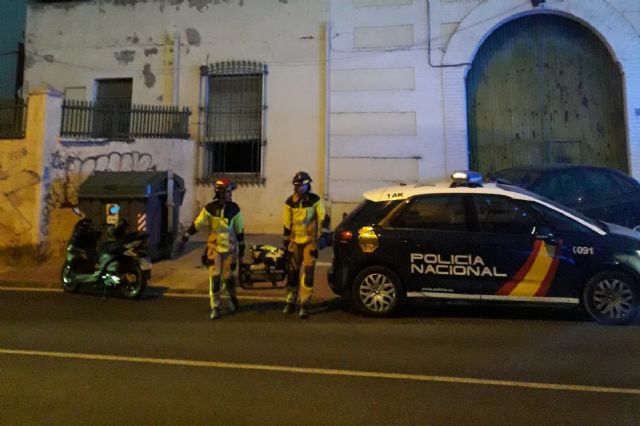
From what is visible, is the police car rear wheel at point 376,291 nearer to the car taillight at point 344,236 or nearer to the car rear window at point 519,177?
the car taillight at point 344,236

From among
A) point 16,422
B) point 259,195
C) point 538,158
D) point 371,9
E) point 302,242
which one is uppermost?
point 371,9

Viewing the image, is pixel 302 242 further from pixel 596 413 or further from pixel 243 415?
pixel 596 413

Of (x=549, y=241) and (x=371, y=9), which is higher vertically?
(x=371, y=9)

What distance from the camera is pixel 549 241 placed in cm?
620

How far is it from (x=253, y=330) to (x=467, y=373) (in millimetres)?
2554

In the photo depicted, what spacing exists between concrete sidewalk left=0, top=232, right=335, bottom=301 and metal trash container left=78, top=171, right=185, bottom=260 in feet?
2.37

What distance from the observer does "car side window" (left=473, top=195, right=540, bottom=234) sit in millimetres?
6316

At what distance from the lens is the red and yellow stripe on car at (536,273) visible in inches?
243

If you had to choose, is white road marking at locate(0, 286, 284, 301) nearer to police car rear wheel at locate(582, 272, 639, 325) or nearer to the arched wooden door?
police car rear wheel at locate(582, 272, 639, 325)

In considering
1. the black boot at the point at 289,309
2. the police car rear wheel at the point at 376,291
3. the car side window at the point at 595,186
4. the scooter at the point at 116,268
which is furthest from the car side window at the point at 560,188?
the scooter at the point at 116,268

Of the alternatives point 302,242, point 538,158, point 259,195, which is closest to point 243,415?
point 302,242

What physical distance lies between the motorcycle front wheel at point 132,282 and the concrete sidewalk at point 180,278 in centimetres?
62

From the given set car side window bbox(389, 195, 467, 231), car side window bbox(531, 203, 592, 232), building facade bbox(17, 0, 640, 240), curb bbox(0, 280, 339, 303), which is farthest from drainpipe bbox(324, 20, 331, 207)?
car side window bbox(531, 203, 592, 232)

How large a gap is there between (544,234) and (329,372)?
3360 mm
